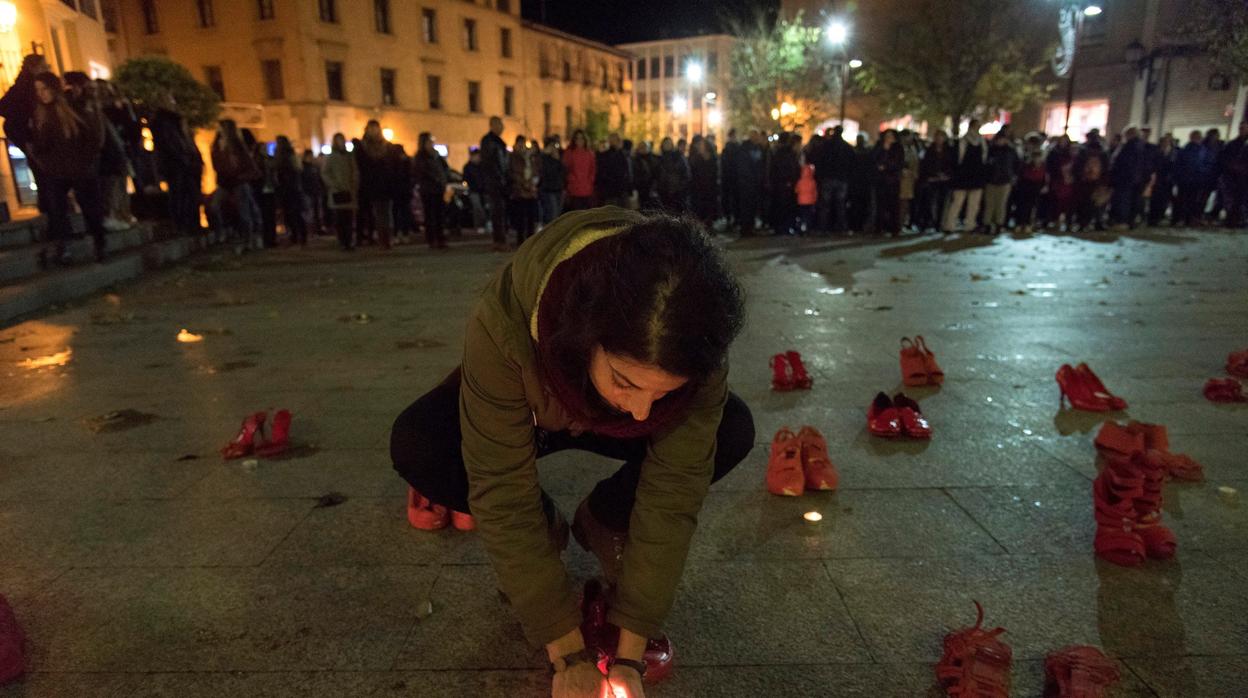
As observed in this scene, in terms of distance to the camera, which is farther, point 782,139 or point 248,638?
point 782,139

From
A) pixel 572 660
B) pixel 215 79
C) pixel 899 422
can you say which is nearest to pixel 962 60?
pixel 899 422

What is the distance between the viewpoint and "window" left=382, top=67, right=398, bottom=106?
3541cm

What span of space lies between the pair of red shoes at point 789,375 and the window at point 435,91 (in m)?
37.5

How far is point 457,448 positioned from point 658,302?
3.18 feet

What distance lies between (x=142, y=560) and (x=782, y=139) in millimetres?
12202

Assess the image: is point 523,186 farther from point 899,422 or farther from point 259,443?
point 899,422

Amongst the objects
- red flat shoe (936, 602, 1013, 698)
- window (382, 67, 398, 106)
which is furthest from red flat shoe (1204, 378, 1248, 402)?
window (382, 67, 398, 106)

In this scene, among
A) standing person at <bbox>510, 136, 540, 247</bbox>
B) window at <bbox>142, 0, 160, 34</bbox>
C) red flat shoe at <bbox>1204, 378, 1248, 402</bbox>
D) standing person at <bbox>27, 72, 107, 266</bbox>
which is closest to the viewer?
red flat shoe at <bbox>1204, 378, 1248, 402</bbox>

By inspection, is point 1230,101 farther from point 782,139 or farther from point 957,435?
point 957,435

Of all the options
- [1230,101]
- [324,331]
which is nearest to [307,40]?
[324,331]

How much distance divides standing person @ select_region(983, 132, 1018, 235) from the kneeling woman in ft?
39.8

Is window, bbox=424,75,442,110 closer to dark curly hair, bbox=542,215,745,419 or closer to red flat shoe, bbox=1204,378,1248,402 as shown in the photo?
red flat shoe, bbox=1204,378,1248,402

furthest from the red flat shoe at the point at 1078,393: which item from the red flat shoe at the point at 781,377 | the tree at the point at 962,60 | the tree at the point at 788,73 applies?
the tree at the point at 788,73

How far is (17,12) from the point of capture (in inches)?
477
